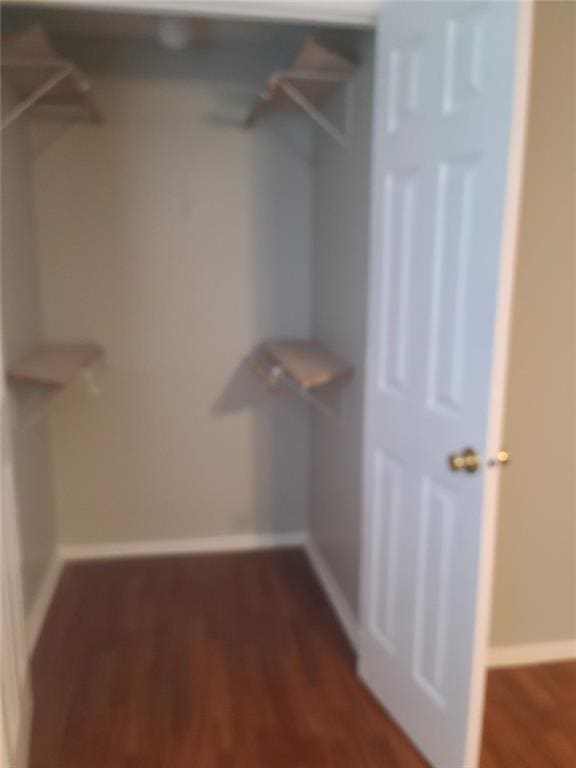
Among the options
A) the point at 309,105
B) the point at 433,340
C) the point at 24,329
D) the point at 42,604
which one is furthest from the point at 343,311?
the point at 42,604

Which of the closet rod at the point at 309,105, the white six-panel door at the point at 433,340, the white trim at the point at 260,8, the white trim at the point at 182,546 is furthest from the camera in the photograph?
the white trim at the point at 182,546

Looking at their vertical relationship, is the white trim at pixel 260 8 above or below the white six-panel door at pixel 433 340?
above

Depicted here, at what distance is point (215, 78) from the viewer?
294cm

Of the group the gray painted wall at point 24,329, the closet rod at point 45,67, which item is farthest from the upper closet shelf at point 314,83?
the gray painted wall at point 24,329

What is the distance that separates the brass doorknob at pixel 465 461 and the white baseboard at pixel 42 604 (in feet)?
5.26

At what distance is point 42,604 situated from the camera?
276 cm

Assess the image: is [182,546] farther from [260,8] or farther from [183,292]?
[260,8]

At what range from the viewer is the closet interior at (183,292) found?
260cm

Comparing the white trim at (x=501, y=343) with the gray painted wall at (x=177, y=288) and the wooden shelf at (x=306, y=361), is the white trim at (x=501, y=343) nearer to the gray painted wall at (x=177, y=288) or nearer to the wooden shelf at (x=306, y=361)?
the wooden shelf at (x=306, y=361)

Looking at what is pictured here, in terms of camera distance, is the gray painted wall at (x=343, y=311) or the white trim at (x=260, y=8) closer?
the white trim at (x=260, y=8)

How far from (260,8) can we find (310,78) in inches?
19.7

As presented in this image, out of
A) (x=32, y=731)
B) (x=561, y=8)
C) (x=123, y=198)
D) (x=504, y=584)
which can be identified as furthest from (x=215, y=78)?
(x=32, y=731)

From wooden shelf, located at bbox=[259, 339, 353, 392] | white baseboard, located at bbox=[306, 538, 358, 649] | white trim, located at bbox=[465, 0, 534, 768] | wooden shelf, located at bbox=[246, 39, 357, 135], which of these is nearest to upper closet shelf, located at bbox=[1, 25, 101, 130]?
wooden shelf, located at bbox=[246, 39, 357, 135]

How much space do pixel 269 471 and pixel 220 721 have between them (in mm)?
1344
